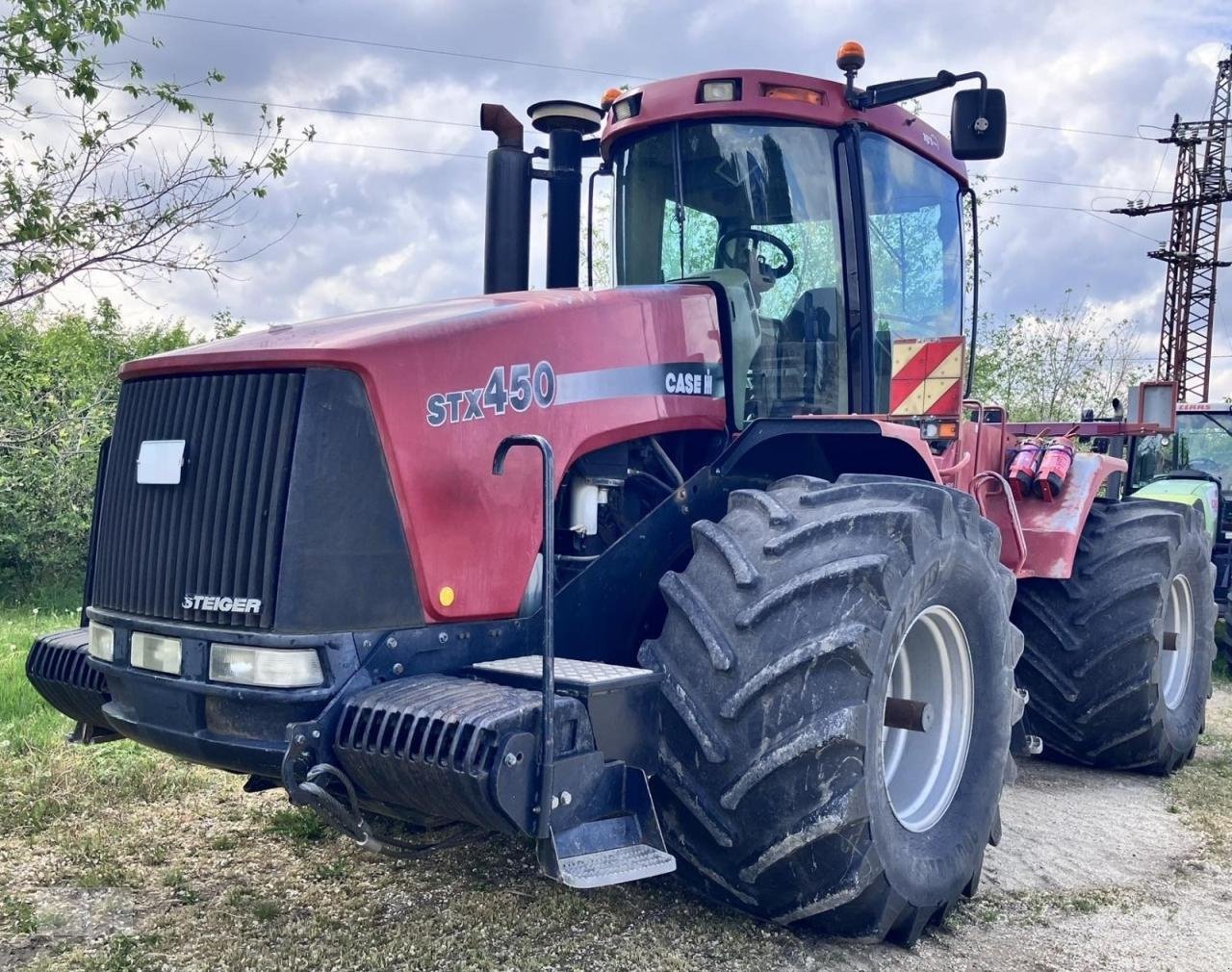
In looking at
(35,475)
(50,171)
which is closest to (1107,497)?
(50,171)

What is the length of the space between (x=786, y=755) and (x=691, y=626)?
16.7 inches

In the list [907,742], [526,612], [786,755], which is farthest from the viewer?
[907,742]

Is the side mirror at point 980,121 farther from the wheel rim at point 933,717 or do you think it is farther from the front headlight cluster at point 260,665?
the front headlight cluster at point 260,665

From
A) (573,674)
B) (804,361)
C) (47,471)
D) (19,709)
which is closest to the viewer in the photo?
(573,674)

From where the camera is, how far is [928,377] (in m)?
4.16

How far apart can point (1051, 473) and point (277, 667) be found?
3825 mm

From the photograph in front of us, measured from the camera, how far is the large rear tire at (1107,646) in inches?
214

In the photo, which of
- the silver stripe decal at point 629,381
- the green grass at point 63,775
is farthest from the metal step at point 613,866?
the green grass at point 63,775

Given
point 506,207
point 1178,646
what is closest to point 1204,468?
point 1178,646

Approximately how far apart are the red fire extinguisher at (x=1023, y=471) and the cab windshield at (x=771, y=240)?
1261 mm

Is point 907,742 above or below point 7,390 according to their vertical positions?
below

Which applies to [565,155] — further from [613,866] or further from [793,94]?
[613,866]

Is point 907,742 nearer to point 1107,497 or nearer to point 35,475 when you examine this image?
point 1107,497

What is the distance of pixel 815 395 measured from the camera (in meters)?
4.30
